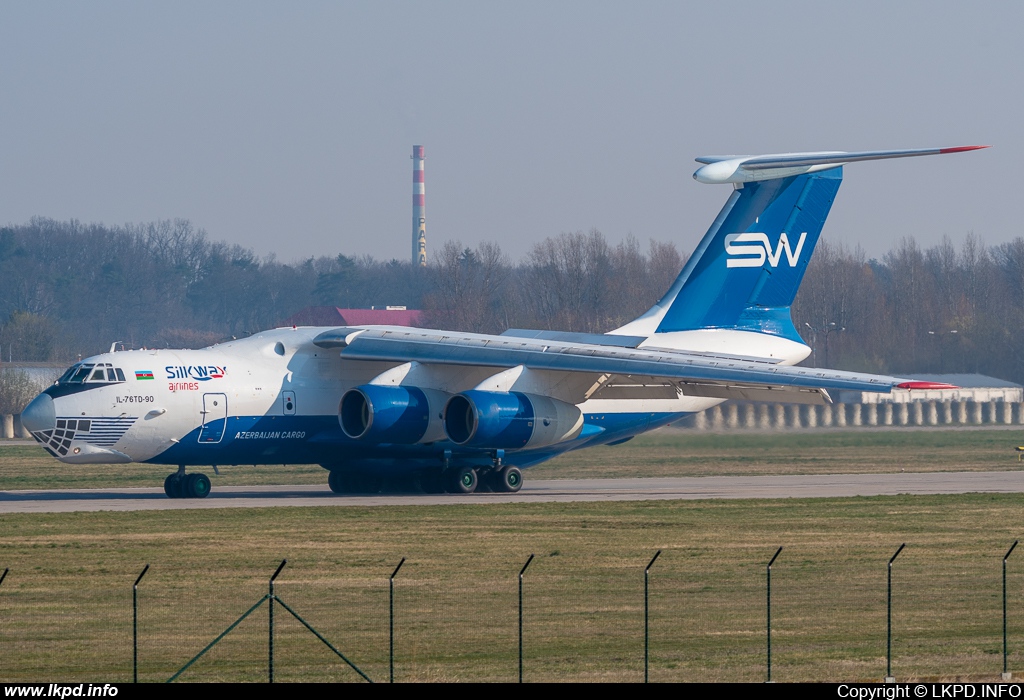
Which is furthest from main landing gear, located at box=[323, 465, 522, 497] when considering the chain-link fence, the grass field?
the chain-link fence

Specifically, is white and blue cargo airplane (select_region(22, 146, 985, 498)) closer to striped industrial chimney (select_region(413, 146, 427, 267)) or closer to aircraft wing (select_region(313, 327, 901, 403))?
aircraft wing (select_region(313, 327, 901, 403))

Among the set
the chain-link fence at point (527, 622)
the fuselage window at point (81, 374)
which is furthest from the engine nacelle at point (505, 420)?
the chain-link fence at point (527, 622)

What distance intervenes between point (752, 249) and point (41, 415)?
1593 centimetres

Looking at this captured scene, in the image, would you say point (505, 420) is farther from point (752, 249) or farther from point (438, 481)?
point (752, 249)

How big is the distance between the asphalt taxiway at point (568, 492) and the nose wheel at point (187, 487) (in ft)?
0.62

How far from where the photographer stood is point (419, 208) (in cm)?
12712

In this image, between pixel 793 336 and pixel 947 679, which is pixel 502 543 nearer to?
pixel 947 679

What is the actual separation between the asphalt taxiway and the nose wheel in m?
0.19

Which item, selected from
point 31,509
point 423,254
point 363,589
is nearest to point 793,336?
point 31,509

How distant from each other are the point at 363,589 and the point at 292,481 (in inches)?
830

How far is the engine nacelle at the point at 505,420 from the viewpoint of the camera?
2962cm

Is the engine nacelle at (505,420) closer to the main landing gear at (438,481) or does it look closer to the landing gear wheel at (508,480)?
the landing gear wheel at (508,480)

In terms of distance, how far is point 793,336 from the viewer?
34906 mm

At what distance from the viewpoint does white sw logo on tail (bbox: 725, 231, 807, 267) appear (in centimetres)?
3441
